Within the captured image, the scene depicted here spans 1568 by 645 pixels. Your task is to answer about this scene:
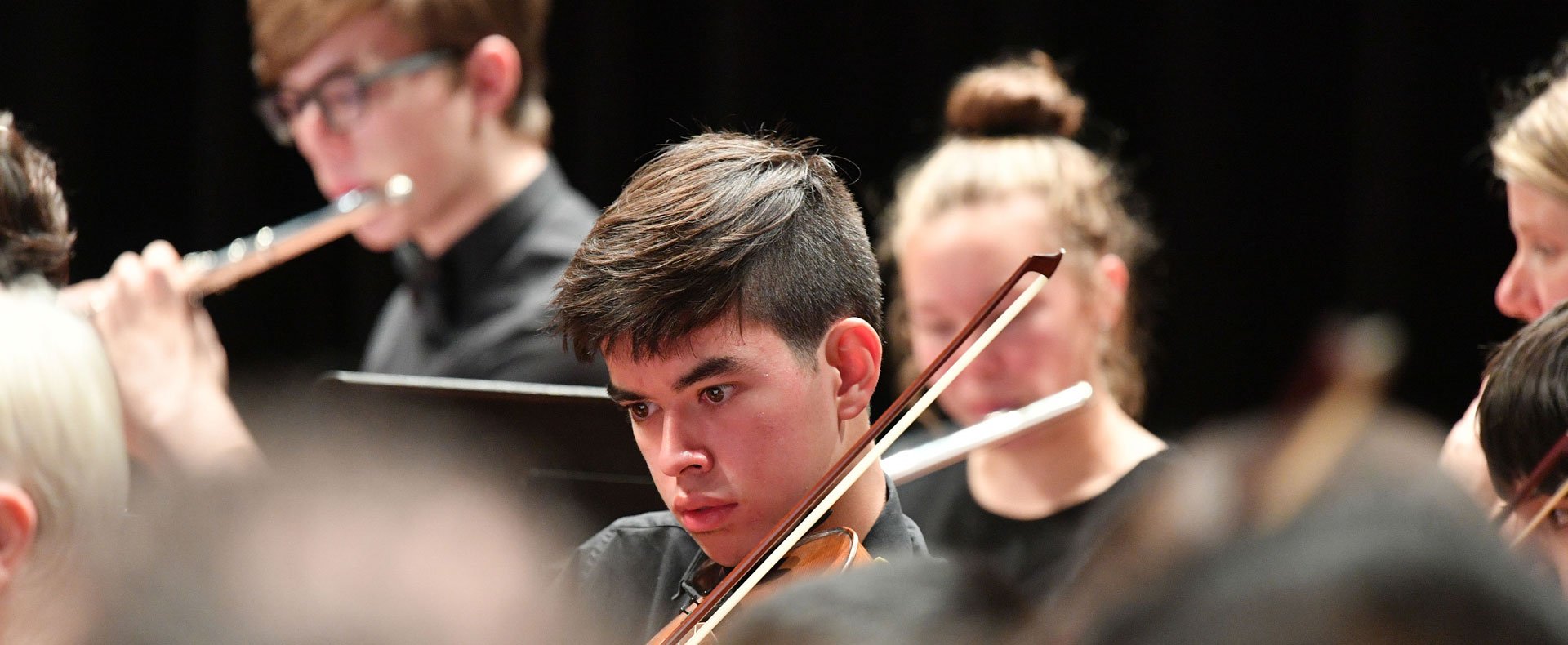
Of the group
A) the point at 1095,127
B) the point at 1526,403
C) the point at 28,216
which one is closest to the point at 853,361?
the point at 1526,403

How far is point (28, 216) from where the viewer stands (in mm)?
1128

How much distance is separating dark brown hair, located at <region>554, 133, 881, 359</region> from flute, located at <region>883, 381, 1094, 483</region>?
0.40 metres

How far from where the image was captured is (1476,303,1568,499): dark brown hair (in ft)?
2.95

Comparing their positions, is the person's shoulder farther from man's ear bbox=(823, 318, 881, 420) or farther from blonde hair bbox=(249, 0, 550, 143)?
blonde hair bbox=(249, 0, 550, 143)

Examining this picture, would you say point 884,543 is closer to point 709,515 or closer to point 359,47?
point 709,515

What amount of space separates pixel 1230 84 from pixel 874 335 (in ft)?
4.11

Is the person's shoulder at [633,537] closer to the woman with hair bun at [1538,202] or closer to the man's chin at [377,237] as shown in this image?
the woman with hair bun at [1538,202]

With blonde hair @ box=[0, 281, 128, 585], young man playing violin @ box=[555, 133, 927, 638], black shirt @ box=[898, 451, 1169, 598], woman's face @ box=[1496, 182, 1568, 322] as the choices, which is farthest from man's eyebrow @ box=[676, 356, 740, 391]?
woman's face @ box=[1496, 182, 1568, 322]

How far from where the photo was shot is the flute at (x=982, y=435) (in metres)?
1.38

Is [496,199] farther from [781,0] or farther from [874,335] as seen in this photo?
[874,335]

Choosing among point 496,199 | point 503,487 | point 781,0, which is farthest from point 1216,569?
point 781,0

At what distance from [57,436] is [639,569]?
0.36 meters

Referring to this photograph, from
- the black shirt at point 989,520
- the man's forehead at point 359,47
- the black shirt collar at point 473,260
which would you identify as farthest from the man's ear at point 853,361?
the man's forehead at point 359,47

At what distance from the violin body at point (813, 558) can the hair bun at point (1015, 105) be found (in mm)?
958
